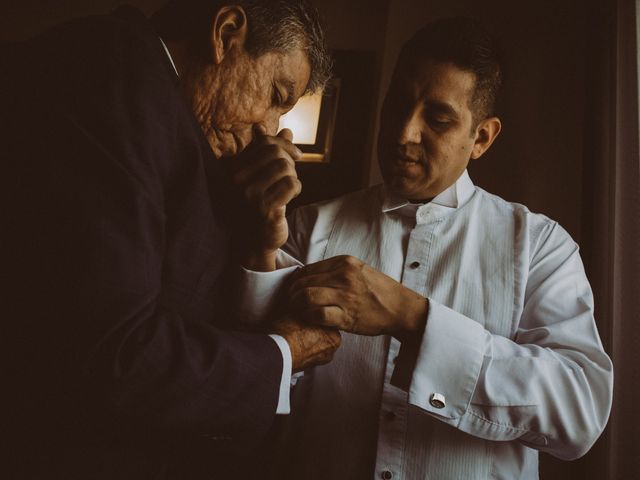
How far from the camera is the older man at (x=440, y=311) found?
1.09 metres

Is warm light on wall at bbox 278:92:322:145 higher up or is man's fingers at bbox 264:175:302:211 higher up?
warm light on wall at bbox 278:92:322:145

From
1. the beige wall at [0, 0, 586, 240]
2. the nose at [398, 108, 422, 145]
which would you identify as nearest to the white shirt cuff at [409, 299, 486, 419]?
the nose at [398, 108, 422, 145]

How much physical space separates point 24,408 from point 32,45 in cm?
60

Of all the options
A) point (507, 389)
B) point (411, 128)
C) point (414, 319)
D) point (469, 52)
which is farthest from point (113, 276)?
point (469, 52)

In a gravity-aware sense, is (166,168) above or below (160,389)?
above

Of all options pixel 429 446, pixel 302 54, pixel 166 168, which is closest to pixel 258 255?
pixel 166 168

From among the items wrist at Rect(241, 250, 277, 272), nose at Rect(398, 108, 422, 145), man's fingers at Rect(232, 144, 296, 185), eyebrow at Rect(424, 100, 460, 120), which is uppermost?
eyebrow at Rect(424, 100, 460, 120)

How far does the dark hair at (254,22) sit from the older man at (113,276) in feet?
0.64

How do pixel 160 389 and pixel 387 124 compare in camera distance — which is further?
pixel 387 124

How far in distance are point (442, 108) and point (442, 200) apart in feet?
0.90

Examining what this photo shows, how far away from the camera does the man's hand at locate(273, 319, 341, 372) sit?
990 millimetres

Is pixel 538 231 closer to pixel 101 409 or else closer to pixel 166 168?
pixel 166 168

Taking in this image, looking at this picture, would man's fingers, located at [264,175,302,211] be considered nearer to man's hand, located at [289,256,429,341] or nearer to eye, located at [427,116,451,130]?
man's hand, located at [289,256,429,341]

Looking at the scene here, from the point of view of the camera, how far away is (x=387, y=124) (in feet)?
5.09
